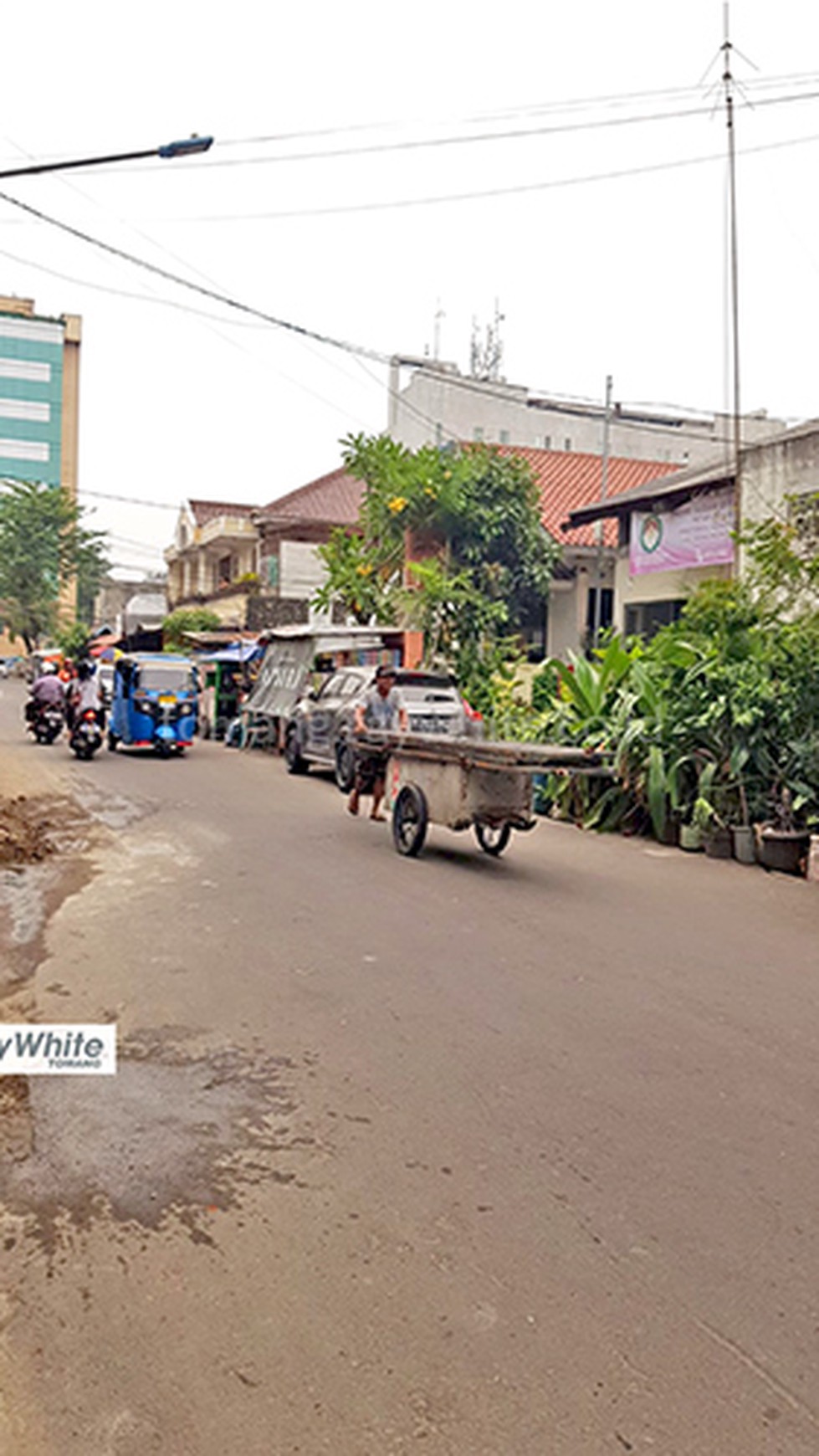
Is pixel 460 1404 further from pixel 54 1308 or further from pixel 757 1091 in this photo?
pixel 757 1091

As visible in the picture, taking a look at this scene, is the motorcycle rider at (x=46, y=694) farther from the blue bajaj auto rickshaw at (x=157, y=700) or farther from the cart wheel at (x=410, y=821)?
the cart wheel at (x=410, y=821)

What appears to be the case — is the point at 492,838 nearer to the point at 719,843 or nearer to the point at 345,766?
the point at 719,843

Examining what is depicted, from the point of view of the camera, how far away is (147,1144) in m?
4.39

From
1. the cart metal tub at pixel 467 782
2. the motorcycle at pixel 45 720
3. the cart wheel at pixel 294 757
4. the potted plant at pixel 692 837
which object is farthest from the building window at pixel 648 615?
the motorcycle at pixel 45 720

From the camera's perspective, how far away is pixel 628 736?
1302 cm

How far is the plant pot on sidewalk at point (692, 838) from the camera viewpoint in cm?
1220

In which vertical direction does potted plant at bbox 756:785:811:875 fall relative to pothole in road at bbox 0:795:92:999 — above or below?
above

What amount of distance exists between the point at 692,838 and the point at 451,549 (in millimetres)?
14498

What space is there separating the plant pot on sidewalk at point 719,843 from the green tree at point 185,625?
1068 inches

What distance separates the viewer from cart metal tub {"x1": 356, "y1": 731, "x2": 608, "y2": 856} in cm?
953

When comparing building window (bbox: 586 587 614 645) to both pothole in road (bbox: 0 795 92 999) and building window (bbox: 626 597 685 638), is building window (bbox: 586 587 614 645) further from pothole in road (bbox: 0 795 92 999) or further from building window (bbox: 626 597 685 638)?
pothole in road (bbox: 0 795 92 999)

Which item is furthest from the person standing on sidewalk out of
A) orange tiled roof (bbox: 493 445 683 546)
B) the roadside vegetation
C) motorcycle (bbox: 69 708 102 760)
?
orange tiled roof (bbox: 493 445 683 546)

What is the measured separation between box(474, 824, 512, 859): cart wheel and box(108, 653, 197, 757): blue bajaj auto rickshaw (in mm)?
10906

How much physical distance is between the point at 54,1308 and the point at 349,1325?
852 mm
